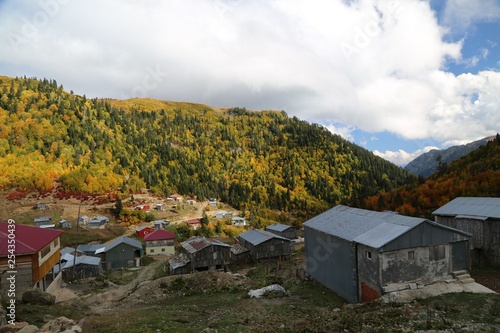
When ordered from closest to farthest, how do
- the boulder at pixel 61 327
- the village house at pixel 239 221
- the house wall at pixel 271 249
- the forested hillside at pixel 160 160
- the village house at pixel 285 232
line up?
the boulder at pixel 61 327
the house wall at pixel 271 249
the village house at pixel 285 232
the village house at pixel 239 221
the forested hillside at pixel 160 160

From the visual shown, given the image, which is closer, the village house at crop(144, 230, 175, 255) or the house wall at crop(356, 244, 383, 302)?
the house wall at crop(356, 244, 383, 302)

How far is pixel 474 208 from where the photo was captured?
31062mm

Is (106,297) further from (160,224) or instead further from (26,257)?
(160,224)

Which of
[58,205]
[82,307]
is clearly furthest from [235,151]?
[82,307]

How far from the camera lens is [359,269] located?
2312 centimetres

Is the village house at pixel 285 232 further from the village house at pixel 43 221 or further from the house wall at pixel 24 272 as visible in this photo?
the village house at pixel 43 221

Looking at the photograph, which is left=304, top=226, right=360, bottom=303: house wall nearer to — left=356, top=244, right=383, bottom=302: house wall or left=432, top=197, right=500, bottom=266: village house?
left=356, top=244, right=383, bottom=302: house wall

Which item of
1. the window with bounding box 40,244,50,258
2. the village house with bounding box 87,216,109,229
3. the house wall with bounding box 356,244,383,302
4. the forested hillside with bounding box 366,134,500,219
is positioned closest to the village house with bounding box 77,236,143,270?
the window with bounding box 40,244,50,258

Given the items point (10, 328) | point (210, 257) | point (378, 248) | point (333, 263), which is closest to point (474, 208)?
point (333, 263)

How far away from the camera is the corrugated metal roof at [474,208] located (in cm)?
2896

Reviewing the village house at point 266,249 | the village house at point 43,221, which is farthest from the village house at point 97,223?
the village house at point 266,249

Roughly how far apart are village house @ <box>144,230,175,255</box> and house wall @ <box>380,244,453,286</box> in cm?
5196

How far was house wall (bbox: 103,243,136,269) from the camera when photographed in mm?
55469

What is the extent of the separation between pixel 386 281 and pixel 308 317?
19.8 feet
